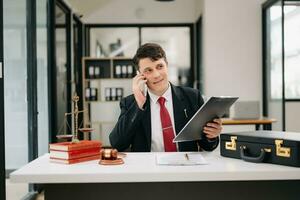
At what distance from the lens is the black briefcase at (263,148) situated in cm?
134

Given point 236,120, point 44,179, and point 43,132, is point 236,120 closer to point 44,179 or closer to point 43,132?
point 43,132

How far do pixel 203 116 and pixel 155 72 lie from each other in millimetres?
476

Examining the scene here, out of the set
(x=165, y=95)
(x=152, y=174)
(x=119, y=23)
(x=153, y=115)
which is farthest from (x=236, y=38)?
(x=152, y=174)

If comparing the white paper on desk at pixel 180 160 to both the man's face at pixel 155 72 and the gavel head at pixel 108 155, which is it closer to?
the gavel head at pixel 108 155

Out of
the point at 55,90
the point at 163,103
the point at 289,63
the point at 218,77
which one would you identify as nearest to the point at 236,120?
the point at 289,63

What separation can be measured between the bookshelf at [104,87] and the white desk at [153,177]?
529cm

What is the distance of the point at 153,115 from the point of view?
1.97m

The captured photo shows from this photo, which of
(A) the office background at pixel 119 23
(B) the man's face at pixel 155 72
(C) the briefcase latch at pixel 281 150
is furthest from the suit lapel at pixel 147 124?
(A) the office background at pixel 119 23

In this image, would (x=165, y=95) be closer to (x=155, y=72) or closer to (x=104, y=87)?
(x=155, y=72)

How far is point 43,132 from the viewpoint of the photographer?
469 centimetres

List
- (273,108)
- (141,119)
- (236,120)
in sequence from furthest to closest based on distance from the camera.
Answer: (273,108) < (236,120) < (141,119)

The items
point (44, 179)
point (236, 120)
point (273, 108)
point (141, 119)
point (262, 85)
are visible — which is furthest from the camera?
point (262, 85)

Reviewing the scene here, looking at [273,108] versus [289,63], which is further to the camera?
[273,108]

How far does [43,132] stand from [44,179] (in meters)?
3.57
